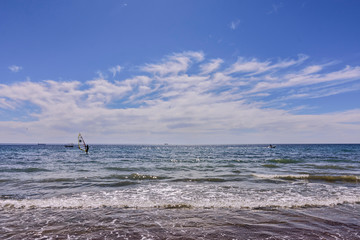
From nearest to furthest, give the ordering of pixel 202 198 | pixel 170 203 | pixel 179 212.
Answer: pixel 179 212, pixel 170 203, pixel 202 198

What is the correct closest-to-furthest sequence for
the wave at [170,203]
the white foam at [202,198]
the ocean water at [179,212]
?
the ocean water at [179,212]
the wave at [170,203]
the white foam at [202,198]

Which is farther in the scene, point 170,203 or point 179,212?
point 170,203

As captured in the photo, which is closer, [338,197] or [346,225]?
[346,225]

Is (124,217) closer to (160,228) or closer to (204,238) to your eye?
(160,228)

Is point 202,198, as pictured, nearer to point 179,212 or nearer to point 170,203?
point 170,203

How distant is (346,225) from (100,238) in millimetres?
8925

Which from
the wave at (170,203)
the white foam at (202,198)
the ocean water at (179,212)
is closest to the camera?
the ocean water at (179,212)

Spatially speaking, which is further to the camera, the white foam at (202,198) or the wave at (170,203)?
the white foam at (202,198)

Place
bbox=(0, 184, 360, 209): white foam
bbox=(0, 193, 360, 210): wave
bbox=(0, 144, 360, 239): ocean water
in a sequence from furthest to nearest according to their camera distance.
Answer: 1. bbox=(0, 184, 360, 209): white foam
2. bbox=(0, 193, 360, 210): wave
3. bbox=(0, 144, 360, 239): ocean water

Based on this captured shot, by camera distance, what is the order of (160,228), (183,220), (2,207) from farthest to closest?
(2,207)
(183,220)
(160,228)

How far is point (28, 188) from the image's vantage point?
1437cm

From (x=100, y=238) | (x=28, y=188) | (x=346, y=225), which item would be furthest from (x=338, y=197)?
(x=28, y=188)

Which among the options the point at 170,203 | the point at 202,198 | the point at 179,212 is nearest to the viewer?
the point at 179,212

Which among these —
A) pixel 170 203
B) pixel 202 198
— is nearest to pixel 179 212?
pixel 170 203
